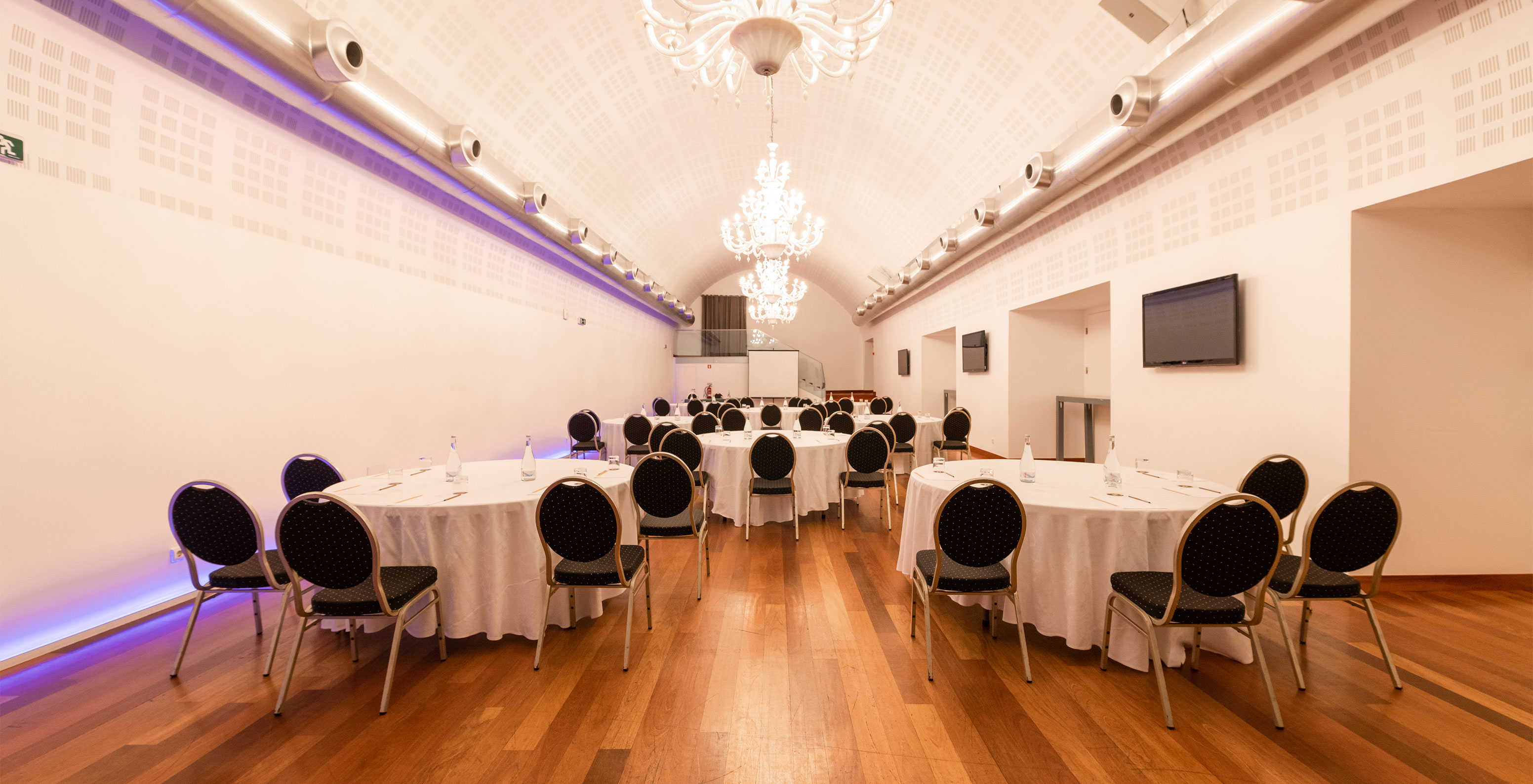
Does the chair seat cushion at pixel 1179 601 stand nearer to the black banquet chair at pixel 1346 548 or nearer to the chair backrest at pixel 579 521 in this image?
the black banquet chair at pixel 1346 548

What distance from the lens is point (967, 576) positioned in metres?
2.95

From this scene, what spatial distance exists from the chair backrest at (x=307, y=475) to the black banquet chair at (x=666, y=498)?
2111 mm

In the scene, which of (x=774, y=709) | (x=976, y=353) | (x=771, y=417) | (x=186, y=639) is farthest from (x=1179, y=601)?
(x=976, y=353)

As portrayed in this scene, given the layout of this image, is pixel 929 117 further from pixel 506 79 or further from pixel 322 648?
pixel 322 648

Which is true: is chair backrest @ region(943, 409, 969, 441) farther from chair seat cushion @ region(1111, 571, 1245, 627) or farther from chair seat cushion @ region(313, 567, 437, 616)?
chair seat cushion @ region(313, 567, 437, 616)

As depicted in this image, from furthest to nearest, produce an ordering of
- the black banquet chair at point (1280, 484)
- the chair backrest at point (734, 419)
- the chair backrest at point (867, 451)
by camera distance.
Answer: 1. the chair backrest at point (734, 419)
2. the chair backrest at point (867, 451)
3. the black banquet chair at point (1280, 484)

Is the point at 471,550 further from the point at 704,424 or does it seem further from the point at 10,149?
the point at 704,424

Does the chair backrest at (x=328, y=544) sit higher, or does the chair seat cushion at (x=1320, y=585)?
the chair backrest at (x=328, y=544)

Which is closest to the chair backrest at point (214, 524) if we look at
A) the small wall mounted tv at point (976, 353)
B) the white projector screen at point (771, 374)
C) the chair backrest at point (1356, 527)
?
the chair backrest at point (1356, 527)

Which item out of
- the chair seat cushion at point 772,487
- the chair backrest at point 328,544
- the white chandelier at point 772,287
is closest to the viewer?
the chair backrest at point 328,544

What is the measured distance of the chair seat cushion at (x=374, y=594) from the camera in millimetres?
2648

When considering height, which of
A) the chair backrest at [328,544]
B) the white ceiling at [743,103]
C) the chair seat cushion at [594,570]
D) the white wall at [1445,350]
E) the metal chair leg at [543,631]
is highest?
the white ceiling at [743,103]

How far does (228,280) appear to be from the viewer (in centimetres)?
419

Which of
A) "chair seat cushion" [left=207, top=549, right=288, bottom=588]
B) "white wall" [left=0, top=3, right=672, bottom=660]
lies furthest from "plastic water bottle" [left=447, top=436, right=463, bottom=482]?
"white wall" [left=0, top=3, right=672, bottom=660]
